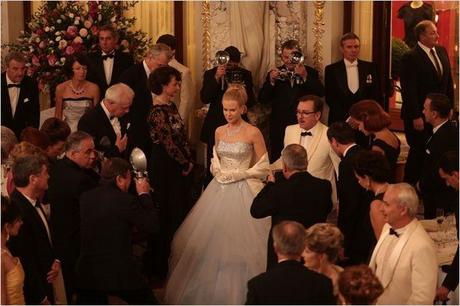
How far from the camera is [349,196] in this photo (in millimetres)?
7051

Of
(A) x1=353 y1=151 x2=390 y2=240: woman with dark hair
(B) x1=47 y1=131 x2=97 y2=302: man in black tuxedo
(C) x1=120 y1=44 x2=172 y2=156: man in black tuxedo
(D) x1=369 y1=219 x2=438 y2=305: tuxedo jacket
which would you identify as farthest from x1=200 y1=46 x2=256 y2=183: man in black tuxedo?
(D) x1=369 y1=219 x2=438 y2=305: tuxedo jacket

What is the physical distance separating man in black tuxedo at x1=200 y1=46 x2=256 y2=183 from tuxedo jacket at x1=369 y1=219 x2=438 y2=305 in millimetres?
4209

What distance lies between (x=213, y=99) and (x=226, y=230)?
8.32 ft

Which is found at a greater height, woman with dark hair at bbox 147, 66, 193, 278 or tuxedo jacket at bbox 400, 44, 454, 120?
tuxedo jacket at bbox 400, 44, 454, 120

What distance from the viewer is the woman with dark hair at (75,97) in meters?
9.56

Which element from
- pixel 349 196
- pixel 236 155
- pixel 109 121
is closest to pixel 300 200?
pixel 349 196

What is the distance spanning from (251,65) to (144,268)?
302 cm

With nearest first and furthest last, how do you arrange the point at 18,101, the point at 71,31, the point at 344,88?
the point at 18,101 < the point at 344,88 < the point at 71,31

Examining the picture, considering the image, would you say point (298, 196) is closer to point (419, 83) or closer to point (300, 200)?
point (300, 200)

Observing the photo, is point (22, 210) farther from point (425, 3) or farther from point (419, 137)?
point (425, 3)

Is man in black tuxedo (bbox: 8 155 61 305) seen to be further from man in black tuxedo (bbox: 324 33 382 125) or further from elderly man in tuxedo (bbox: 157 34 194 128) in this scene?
man in black tuxedo (bbox: 324 33 382 125)

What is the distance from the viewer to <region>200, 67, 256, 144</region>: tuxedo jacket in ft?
32.5

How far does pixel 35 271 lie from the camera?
596cm

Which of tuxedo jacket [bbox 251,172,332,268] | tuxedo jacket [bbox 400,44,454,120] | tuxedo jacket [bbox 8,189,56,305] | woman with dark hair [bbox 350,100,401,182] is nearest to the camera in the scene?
tuxedo jacket [bbox 8,189,56,305]
